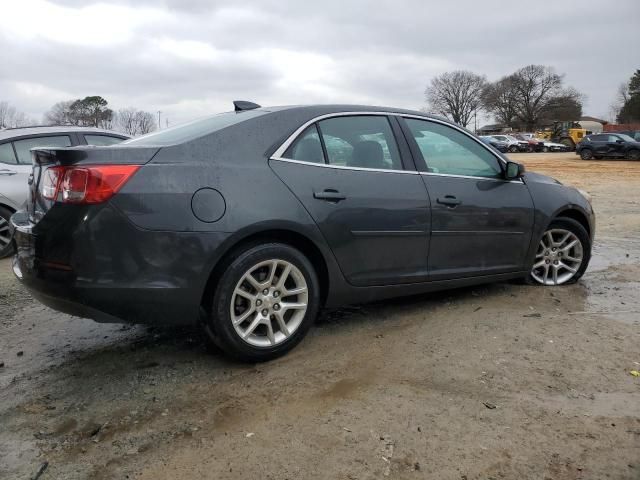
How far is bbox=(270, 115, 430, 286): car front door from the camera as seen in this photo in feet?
11.1

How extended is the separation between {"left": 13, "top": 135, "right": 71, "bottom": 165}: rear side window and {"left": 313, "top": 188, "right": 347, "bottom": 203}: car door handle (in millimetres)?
4993

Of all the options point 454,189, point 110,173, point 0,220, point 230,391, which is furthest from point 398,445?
point 0,220

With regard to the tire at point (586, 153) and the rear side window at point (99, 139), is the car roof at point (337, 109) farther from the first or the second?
the tire at point (586, 153)

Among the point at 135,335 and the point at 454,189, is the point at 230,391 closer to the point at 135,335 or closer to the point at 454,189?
the point at 135,335

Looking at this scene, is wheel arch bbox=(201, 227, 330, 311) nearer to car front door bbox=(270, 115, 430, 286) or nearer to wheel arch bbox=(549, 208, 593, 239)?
car front door bbox=(270, 115, 430, 286)

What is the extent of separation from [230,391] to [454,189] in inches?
85.6

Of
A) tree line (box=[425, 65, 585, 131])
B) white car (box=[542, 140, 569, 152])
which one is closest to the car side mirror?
white car (box=[542, 140, 569, 152])

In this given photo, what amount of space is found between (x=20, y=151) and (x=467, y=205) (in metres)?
5.66

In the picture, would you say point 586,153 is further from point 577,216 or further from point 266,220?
point 266,220

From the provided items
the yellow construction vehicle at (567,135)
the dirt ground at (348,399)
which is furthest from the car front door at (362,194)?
the yellow construction vehicle at (567,135)

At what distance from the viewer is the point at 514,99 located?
8412cm

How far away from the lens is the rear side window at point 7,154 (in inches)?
268

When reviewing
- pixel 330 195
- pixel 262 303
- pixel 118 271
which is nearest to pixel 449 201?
pixel 330 195

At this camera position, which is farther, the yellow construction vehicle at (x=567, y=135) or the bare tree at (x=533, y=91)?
the bare tree at (x=533, y=91)
